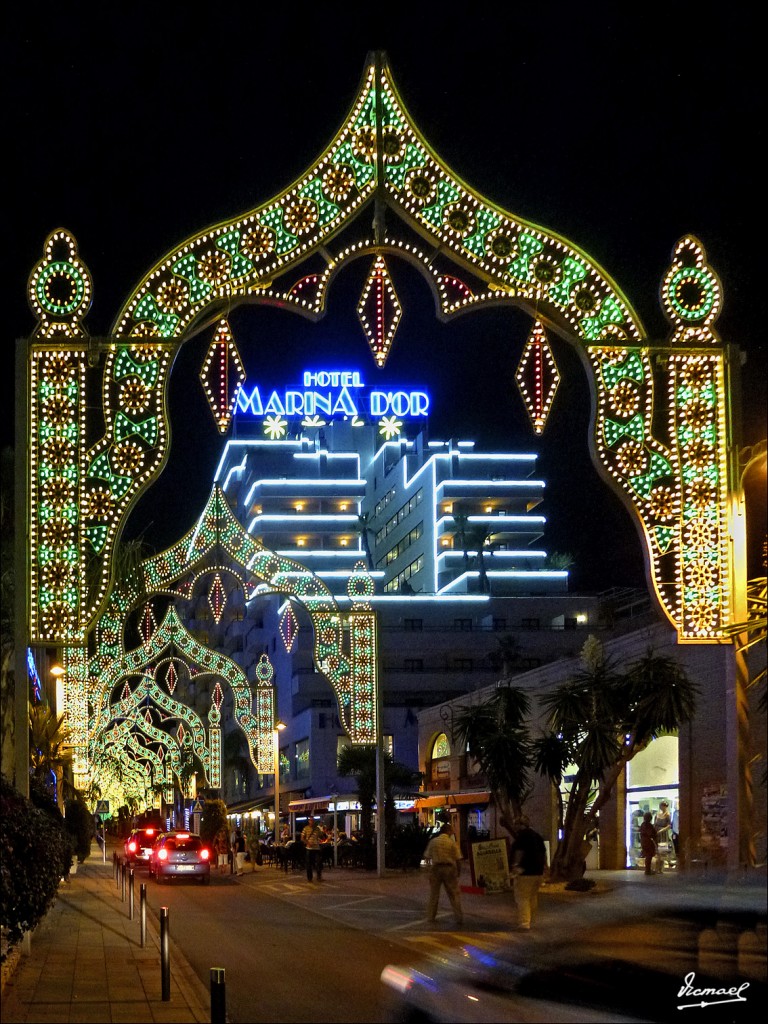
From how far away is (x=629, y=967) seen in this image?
6.65 metres

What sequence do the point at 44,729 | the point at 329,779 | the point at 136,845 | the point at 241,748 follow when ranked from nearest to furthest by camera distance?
the point at 44,729, the point at 136,845, the point at 329,779, the point at 241,748

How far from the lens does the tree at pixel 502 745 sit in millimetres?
30953

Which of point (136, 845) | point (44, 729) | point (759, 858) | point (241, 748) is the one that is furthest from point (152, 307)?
point (241, 748)

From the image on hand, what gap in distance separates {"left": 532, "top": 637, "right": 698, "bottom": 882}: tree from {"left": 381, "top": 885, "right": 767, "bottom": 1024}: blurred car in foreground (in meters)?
21.4

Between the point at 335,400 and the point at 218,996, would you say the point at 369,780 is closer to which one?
the point at 218,996

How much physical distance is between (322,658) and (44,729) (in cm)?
811

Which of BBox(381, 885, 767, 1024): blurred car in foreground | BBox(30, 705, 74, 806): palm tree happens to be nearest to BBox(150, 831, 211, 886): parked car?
BBox(30, 705, 74, 806): palm tree

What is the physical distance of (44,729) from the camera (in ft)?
120

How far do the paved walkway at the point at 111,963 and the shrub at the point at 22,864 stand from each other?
2.61ft

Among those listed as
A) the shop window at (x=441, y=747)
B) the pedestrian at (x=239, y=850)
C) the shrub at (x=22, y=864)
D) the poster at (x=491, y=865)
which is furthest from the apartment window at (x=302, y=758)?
the shrub at (x=22, y=864)

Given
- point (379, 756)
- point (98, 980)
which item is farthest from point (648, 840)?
point (98, 980)

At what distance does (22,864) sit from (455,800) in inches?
1513

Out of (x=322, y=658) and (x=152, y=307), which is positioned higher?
(x=152, y=307)

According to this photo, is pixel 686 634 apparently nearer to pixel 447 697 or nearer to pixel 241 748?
pixel 447 697
